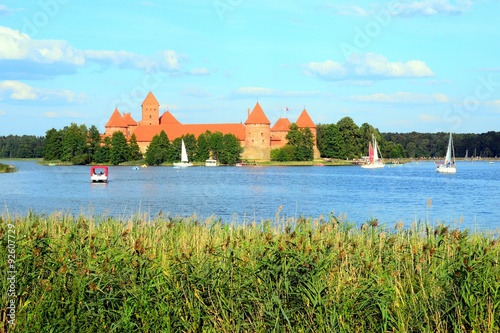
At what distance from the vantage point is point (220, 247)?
777cm

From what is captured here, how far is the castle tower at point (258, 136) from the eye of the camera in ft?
364

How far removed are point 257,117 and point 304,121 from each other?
9814mm

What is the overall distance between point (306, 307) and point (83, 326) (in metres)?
2.20

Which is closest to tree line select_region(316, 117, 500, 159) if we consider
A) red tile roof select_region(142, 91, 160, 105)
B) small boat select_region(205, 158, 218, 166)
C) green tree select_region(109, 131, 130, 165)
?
small boat select_region(205, 158, 218, 166)

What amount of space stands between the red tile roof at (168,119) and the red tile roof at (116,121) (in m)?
8.23

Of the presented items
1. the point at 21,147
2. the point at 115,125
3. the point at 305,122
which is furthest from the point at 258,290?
the point at 21,147

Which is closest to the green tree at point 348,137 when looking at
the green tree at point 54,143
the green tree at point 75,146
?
the green tree at point 75,146

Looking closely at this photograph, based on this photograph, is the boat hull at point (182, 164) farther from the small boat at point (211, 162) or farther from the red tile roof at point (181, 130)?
the red tile roof at point (181, 130)

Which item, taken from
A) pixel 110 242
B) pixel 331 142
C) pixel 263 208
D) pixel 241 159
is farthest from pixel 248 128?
pixel 110 242

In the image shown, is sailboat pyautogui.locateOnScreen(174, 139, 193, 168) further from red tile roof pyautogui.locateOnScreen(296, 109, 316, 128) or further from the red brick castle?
red tile roof pyautogui.locateOnScreen(296, 109, 316, 128)

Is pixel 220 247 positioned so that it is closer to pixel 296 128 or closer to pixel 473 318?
pixel 473 318

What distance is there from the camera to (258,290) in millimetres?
6562

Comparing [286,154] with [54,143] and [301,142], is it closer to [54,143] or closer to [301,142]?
[301,142]

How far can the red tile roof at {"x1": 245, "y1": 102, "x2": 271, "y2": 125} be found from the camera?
11117 cm
